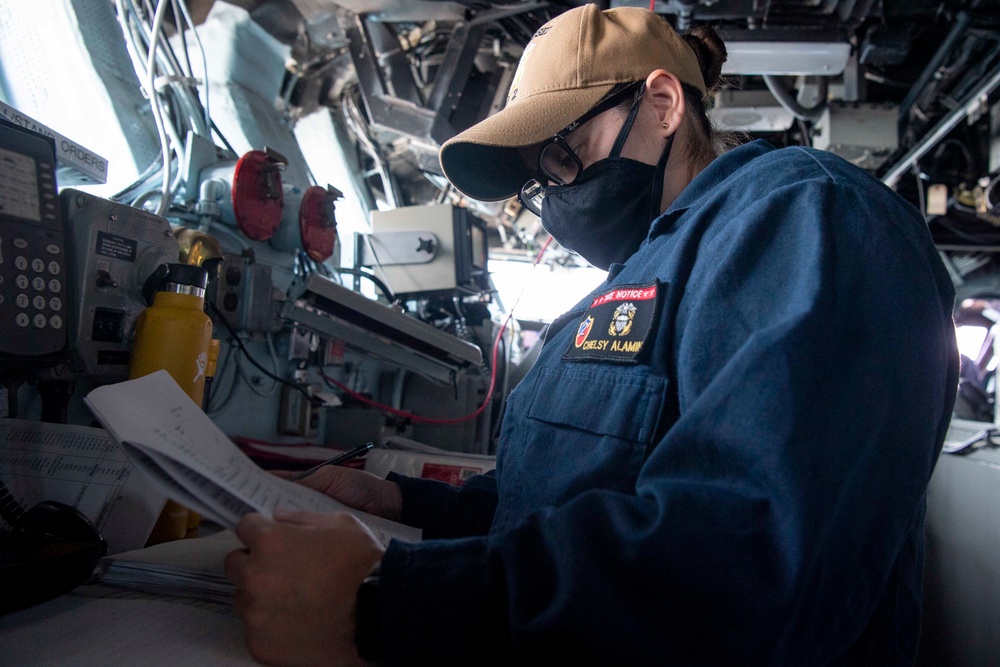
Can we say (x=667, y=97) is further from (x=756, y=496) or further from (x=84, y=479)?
(x=84, y=479)

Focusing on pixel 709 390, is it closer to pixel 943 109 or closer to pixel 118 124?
pixel 118 124

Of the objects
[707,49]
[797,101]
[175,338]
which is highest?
[797,101]

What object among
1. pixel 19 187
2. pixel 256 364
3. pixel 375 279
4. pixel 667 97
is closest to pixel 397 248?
pixel 375 279

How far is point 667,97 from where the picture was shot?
1.02 metres

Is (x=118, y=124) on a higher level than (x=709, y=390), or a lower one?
higher

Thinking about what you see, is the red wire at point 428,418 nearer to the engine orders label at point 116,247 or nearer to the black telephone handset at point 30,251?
the engine orders label at point 116,247

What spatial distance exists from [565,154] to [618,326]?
0.43 m

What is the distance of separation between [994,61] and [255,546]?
412 centimetres

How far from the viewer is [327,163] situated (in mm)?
3822

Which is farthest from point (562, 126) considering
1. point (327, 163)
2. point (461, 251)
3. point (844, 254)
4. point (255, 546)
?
point (327, 163)

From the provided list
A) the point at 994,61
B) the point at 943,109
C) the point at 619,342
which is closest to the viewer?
the point at 619,342

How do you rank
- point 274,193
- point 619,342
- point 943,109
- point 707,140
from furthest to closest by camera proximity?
point 943,109 < point 274,193 < point 707,140 < point 619,342

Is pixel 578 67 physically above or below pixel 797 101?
below

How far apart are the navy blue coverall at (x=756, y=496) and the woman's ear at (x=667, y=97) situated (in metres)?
0.39
